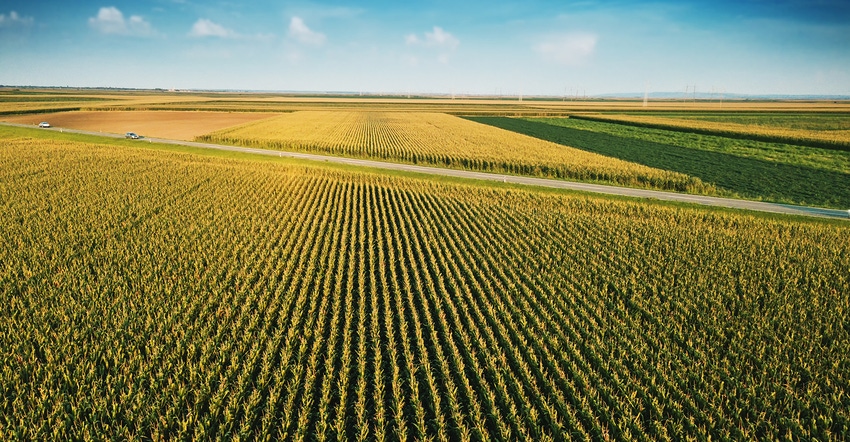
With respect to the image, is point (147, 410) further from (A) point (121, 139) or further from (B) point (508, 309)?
(A) point (121, 139)

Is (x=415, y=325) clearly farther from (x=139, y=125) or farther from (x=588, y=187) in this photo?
(x=139, y=125)

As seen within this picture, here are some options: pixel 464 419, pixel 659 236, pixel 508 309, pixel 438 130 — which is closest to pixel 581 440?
pixel 464 419

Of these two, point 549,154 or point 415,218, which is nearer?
point 415,218

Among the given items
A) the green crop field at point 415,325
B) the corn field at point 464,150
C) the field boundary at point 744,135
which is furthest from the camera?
the field boundary at point 744,135

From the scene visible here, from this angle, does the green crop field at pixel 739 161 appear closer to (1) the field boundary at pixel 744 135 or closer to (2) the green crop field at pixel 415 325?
(1) the field boundary at pixel 744 135

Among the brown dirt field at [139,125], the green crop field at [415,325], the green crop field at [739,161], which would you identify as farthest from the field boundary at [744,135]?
the brown dirt field at [139,125]

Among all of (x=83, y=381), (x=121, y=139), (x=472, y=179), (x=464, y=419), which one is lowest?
(x=464, y=419)

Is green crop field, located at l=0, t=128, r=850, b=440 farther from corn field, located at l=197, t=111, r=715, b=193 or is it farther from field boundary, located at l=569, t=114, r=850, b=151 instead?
field boundary, located at l=569, t=114, r=850, b=151
